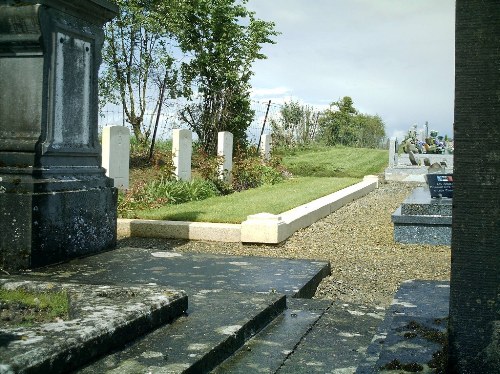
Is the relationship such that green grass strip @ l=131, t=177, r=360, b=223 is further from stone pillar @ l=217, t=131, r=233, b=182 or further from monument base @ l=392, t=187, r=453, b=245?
monument base @ l=392, t=187, r=453, b=245

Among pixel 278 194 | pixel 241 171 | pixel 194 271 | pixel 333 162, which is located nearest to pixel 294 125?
pixel 333 162

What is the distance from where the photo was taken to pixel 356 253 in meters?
7.25

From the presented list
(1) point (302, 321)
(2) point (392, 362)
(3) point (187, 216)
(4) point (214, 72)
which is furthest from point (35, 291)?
(4) point (214, 72)

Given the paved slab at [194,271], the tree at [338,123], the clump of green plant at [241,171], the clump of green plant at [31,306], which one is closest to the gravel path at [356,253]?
the paved slab at [194,271]

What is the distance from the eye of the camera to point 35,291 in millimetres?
3012

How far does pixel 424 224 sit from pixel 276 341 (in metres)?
5.34

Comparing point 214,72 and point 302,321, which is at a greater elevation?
point 214,72

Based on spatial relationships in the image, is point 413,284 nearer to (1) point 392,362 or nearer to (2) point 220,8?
(1) point 392,362

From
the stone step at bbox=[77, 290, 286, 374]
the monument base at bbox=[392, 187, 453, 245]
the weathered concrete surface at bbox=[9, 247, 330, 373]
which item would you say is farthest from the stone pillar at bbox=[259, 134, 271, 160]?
Result: the stone step at bbox=[77, 290, 286, 374]

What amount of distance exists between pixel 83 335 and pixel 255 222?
5.30 m

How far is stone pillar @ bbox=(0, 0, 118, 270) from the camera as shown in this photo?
422cm

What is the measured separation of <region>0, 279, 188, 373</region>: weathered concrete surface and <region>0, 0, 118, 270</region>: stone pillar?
3.60 feet

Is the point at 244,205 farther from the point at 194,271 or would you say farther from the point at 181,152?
the point at 194,271

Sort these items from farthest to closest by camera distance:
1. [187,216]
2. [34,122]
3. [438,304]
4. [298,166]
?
[298,166], [187,216], [34,122], [438,304]
